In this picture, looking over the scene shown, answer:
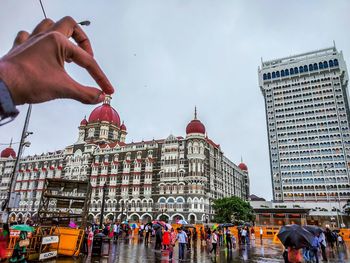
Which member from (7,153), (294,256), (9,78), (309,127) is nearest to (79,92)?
(9,78)

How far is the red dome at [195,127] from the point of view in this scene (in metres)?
56.5

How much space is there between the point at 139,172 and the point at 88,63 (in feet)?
190

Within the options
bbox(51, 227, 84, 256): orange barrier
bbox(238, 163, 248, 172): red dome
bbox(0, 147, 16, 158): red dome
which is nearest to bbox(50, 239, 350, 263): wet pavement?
bbox(51, 227, 84, 256): orange barrier

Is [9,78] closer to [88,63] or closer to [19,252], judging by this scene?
[88,63]

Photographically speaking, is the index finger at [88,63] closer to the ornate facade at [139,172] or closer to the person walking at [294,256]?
the person walking at [294,256]

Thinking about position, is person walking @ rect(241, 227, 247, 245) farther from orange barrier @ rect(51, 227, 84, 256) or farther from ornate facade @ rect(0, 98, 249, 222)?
ornate facade @ rect(0, 98, 249, 222)

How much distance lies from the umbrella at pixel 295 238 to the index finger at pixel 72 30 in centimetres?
718

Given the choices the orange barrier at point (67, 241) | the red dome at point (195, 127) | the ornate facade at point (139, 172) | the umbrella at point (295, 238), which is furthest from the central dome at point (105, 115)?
the umbrella at point (295, 238)

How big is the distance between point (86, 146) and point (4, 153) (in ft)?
106

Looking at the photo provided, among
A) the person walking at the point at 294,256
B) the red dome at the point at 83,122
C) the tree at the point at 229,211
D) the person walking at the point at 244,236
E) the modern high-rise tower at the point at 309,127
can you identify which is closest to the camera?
the person walking at the point at 294,256

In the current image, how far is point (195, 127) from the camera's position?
186 feet

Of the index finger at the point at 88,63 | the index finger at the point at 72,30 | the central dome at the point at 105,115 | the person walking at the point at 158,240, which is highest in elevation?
the central dome at the point at 105,115

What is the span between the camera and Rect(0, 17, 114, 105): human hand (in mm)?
1538

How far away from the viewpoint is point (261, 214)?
7144 centimetres
